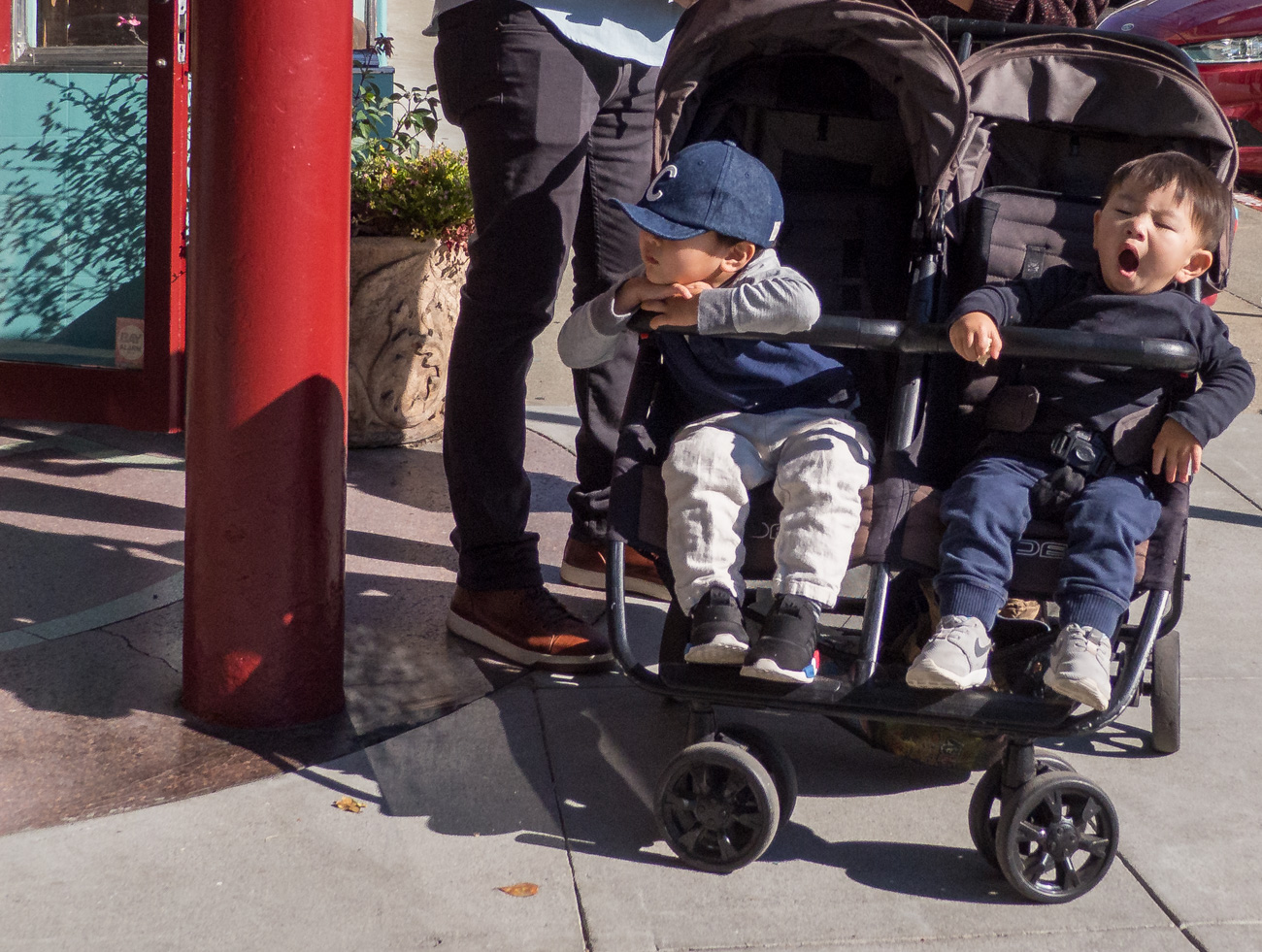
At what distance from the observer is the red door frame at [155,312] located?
15.0 ft

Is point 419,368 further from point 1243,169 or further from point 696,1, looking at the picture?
point 1243,169

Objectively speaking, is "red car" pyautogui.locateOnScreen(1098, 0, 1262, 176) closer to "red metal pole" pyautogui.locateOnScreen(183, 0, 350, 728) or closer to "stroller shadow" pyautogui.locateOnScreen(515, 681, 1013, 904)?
"stroller shadow" pyautogui.locateOnScreen(515, 681, 1013, 904)

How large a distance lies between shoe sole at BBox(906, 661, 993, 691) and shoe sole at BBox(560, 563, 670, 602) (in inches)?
57.9

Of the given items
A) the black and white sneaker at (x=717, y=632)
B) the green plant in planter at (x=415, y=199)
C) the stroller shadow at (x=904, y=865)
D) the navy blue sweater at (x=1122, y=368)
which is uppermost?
the green plant in planter at (x=415, y=199)

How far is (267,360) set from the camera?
115 inches

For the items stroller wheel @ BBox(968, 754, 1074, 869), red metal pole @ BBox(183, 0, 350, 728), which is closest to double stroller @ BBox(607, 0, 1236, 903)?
stroller wheel @ BBox(968, 754, 1074, 869)

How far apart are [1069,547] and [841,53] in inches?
46.4

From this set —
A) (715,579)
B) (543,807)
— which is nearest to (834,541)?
(715,579)

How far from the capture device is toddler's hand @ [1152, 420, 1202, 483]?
261 cm

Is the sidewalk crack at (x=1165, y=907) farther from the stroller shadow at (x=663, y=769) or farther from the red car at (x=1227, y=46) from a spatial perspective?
the red car at (x=1227, y=46)

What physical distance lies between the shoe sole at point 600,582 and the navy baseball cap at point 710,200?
135cm

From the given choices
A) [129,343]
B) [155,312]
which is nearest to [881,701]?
[155,312]

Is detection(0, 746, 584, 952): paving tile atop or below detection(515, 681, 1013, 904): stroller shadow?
below

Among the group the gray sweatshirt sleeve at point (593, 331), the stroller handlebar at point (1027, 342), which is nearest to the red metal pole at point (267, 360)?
the gray sweatshirt sleeve at point (593, 331)
